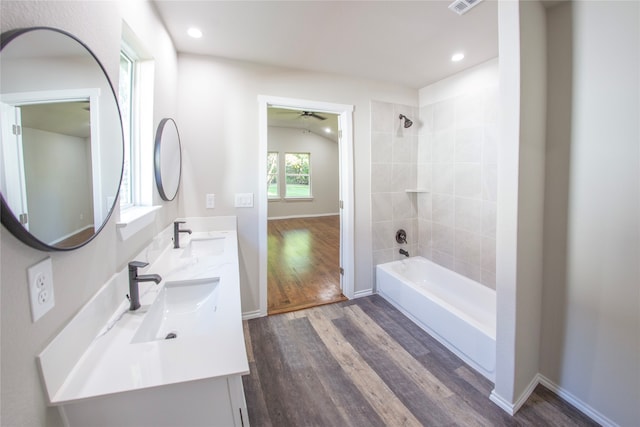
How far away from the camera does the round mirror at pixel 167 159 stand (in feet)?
5.75

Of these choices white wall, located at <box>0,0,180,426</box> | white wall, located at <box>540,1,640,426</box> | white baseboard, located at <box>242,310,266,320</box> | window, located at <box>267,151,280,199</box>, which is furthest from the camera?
window, located at <box>267,151,280,199</box>

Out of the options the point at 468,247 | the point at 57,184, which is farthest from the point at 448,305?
the point at 57,184

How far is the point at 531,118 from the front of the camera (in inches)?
61.2

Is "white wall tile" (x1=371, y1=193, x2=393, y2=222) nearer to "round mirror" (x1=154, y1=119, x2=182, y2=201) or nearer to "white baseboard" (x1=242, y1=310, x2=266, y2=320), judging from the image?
"white baseboard" (x1=242, y1=310, x2=266, y2=320)

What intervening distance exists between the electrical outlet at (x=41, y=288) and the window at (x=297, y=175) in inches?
296

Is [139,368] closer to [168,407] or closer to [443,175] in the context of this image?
[168,407]

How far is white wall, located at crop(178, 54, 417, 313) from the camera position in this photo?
7.75 feet

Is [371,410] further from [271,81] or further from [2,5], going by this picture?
[271,81]

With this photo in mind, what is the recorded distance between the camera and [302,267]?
13.6 ft

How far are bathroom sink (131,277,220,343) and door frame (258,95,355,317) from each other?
1.17 m

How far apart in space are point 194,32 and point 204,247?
1.59m

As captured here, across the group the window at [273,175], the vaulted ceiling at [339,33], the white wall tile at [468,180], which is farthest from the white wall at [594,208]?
the window at [273,175]

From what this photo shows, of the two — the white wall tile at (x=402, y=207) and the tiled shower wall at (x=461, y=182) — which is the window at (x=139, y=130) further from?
the tiled shower wall at (x=461, y=182)

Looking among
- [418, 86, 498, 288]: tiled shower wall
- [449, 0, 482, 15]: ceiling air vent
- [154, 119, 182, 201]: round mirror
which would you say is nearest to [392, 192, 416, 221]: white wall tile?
[418, 86, 498, 288]: tiled shower wall
